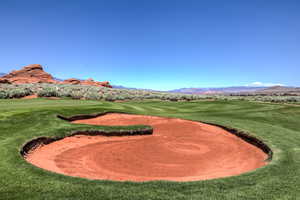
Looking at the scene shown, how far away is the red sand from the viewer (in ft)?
21.7

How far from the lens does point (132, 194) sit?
4.43m

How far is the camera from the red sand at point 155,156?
661 cm

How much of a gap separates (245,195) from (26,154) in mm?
8562

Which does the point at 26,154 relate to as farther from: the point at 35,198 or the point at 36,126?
the point at 35,198

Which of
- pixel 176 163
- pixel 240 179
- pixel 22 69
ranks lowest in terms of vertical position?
pixel 176 163

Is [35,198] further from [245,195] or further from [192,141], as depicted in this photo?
[192,141]

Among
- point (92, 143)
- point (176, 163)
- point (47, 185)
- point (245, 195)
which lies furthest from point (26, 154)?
point (245, 195)

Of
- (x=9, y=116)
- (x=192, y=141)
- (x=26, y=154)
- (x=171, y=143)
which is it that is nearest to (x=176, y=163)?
(x=171, y=143)

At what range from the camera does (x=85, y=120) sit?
14.4 meters

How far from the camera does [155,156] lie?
8.59 metres

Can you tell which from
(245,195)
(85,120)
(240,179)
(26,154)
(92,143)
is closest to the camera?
(245,195)

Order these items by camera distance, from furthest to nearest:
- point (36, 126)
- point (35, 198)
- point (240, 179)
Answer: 1. point (36, 126)
2. point (240, 179)
3. point (35, 198)

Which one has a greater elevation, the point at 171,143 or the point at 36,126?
the point at 36,126

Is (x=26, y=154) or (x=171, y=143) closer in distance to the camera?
(x=26, y=154)
